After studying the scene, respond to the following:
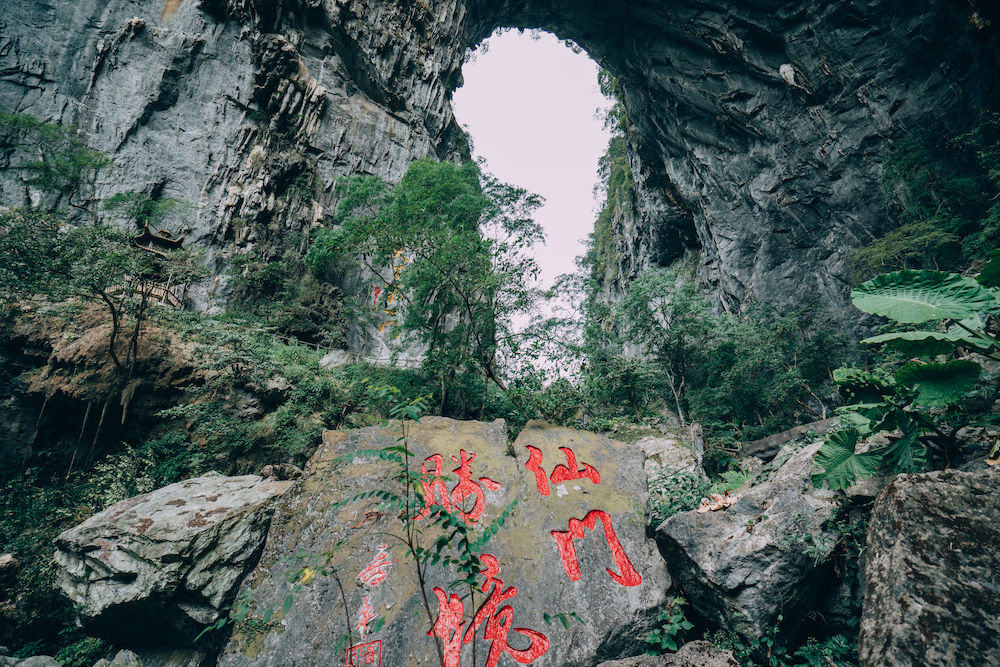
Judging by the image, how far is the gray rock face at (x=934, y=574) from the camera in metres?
1.49

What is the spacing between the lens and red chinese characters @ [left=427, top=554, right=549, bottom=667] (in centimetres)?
255

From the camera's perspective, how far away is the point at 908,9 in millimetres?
8008

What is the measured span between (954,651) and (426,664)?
2497mm

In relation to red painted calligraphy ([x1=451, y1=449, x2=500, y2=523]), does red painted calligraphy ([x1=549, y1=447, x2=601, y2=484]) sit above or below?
above

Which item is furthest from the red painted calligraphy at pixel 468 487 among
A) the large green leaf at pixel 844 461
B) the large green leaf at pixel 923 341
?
the large green leaf at pixel 923 341

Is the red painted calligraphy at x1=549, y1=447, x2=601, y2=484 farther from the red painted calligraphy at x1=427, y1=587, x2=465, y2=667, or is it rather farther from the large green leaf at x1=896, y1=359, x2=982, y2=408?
the large green leaf at x1=896, y1=359, x2=982, y2=408

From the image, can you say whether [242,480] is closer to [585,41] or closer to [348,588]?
[348,588]

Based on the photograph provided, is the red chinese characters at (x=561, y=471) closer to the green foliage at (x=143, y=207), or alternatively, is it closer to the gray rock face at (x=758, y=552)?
the gray rock face at (x=758, y=552)

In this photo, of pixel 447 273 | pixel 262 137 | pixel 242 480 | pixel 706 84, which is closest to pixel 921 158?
pixel 706 84

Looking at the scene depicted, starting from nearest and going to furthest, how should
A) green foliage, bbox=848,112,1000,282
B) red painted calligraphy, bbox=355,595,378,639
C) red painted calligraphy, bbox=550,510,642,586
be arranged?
red painted calligraphy, bbox=355,595,378,639, red painted calligraphy, bbox=550,510,642,586, green foliage, bbox=848,112,1000,282

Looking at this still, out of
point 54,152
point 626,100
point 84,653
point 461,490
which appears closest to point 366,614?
point 461,490

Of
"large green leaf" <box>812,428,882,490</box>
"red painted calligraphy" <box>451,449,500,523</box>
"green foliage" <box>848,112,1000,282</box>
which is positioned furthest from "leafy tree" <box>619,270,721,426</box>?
"large green leaf" <box>812,428,882,490</box>

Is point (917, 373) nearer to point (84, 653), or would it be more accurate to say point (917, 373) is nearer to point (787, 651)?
point (787, 651)

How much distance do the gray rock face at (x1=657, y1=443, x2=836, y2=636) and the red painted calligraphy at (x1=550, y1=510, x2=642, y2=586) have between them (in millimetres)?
322
